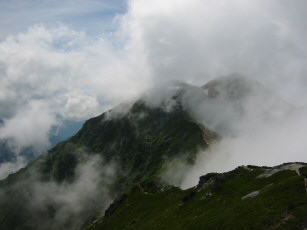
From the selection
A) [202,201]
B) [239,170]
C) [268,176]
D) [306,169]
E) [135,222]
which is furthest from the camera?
[135,222]

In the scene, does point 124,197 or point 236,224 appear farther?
point 124,197

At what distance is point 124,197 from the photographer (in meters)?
176

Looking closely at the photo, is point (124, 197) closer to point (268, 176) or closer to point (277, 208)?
point (268, 176)

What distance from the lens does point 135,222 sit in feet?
363

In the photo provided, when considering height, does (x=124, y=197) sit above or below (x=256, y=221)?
above

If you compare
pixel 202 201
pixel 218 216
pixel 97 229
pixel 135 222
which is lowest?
pixel 218 216

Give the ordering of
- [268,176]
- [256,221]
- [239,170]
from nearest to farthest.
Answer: [256,221] → [268,176] → [239,170]

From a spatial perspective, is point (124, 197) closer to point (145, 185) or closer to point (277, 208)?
point (145, 185)

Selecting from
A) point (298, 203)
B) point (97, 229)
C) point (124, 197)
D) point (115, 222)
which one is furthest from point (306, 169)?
point (124, 197)

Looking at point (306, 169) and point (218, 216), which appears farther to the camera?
point (306, 169)

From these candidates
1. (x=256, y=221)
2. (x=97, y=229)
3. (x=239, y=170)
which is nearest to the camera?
(x=256, y=221)

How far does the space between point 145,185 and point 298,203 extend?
14754 centimetres

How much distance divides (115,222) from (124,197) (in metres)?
37.9

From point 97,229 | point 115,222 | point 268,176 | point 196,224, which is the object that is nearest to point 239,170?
point 268,176
